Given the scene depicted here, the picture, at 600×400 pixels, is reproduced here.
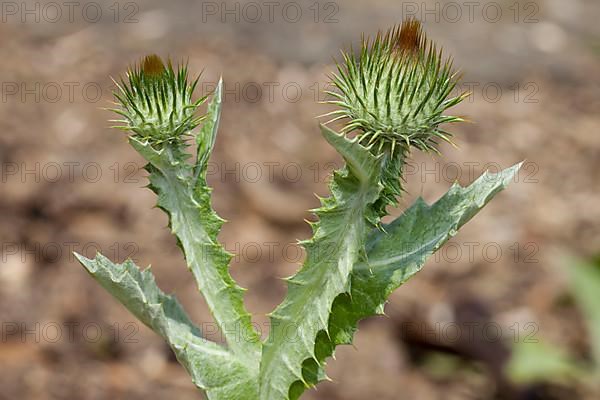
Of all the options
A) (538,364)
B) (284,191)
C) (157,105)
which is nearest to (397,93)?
(157,105)

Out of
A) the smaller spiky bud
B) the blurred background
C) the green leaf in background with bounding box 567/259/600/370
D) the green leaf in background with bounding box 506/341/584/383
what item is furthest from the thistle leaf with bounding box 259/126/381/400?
the green leaf in background with bounding box 567/259/600/370

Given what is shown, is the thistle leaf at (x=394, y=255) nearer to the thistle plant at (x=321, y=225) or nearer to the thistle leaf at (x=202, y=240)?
the thistle plant at (x=321, y=225)

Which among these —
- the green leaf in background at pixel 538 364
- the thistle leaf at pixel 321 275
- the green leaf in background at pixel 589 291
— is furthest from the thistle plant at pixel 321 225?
the green leaf in background at pixel 589 291

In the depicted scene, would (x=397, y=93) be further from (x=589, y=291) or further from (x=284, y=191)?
(x=284, y=191)

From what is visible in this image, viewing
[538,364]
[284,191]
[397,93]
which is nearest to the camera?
[397,93]

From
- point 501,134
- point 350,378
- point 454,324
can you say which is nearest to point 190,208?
point 350,378

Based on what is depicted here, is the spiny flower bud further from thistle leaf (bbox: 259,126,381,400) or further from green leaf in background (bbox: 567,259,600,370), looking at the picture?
green leaf in background (bbox: 567,259,600,370)
